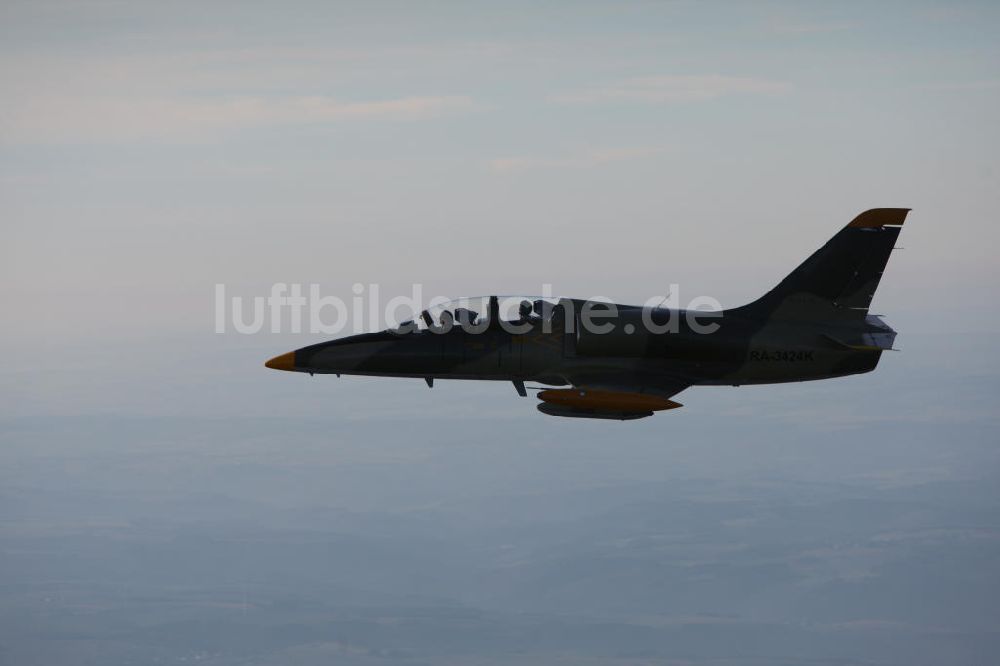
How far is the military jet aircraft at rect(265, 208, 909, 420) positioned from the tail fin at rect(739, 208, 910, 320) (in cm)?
3

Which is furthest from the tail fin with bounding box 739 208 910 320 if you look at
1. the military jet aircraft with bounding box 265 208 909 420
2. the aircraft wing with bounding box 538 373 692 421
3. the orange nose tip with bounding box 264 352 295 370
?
the orange nose tip with bounding box 264 352 295 370

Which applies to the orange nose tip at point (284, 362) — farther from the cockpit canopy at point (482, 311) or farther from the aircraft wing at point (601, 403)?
the aircraft wing at point (601, 403)

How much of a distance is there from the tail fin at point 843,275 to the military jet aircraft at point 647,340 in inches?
1.2

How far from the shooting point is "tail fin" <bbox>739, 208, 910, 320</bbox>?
93.5ft

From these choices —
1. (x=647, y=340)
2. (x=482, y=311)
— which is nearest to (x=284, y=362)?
(x=482, y=311)

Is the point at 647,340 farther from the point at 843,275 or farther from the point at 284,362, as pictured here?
the point at 284,362

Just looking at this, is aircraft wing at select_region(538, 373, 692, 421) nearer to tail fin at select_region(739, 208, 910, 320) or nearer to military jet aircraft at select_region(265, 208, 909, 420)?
military jet aircraft at select_region(265, 208, 909, 420)

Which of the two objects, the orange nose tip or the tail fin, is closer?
the orange nose tip

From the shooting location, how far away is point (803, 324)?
28766 mm

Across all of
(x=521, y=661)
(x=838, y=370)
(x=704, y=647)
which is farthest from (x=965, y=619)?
(x=838, y=370)

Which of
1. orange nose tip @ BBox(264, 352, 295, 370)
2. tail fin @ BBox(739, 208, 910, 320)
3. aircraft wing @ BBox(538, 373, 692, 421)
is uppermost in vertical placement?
tail fin @ BBox(739, 208, 910, 320)

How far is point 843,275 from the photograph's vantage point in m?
28.7

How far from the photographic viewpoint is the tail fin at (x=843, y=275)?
2848 centimetres

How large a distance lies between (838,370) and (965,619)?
608 ft
